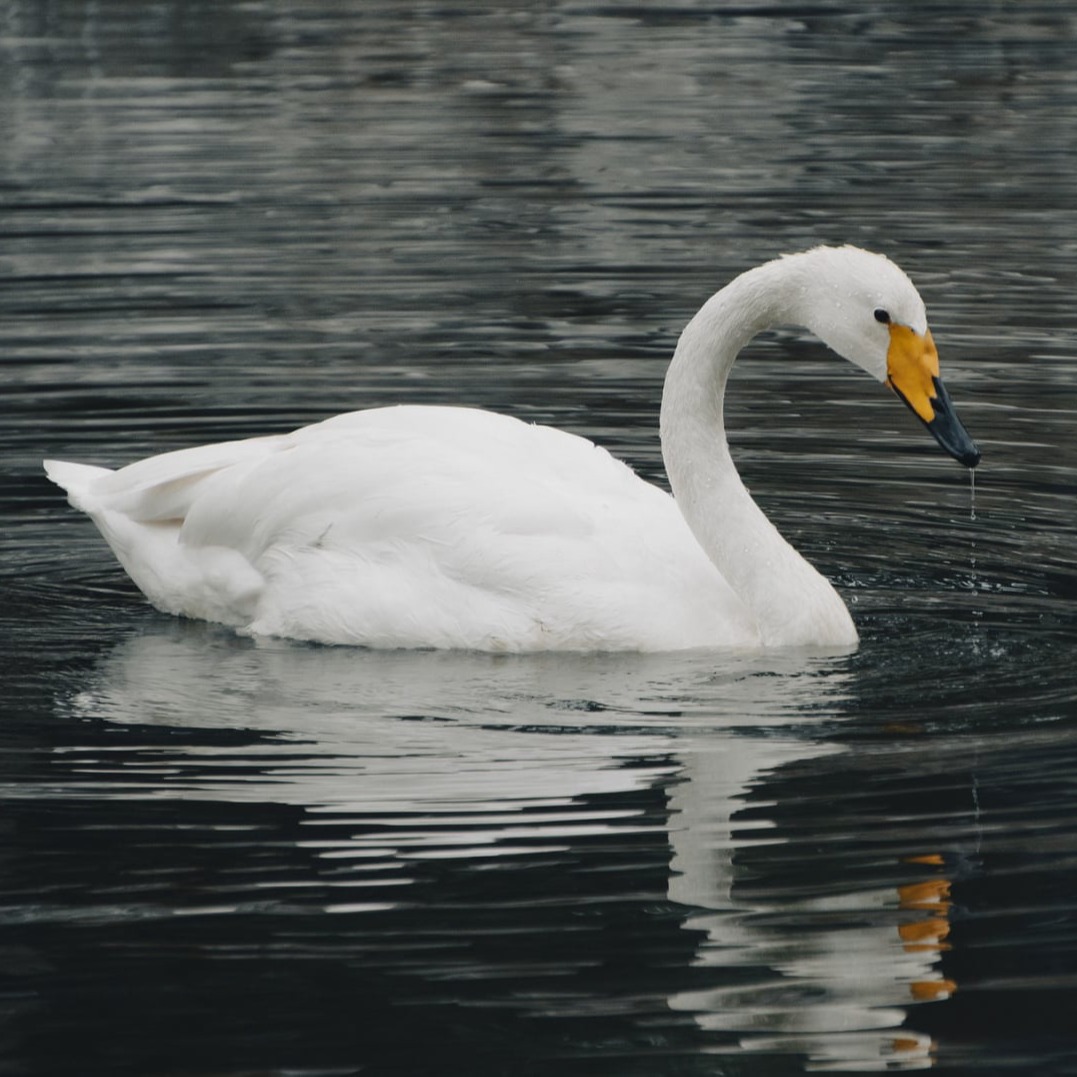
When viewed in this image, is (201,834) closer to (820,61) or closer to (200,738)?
(200,738)

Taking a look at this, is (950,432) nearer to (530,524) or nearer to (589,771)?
(530,524)

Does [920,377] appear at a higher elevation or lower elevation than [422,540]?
higher

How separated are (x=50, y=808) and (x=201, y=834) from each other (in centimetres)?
52

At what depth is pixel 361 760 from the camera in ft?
23.4

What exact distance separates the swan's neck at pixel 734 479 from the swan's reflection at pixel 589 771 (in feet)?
0.60

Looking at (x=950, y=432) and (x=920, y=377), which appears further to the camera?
(x=920, y=377)

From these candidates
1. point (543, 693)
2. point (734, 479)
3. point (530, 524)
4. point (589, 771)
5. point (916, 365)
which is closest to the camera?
point (589, 771)

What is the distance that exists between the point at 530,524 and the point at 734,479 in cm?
75

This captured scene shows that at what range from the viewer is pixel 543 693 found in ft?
25.6

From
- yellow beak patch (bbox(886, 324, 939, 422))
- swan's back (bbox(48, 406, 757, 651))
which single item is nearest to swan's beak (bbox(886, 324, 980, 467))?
yellow beak patch (bbox(886, 324, 939, 422))

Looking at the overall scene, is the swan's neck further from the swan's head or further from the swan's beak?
the swan's beak

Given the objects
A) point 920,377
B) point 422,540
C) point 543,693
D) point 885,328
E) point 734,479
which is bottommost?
point 543,693

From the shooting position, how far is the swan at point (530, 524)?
26.8ft

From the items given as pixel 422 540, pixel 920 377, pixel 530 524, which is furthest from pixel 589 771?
pixel 920 377
